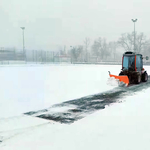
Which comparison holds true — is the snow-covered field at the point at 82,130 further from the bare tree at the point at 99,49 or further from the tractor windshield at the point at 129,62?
the bare tree at the point at 99,49

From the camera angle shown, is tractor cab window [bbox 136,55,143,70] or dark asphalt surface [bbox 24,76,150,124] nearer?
dark asphalt surface [bbox 24,76,150,124]

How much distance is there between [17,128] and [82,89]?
725cm

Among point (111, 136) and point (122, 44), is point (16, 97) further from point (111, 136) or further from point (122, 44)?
point (122, 44)

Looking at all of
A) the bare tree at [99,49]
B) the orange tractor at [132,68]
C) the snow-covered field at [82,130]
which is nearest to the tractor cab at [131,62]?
the orange tractor at [132,68]

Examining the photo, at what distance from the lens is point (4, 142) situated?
16.4 ft

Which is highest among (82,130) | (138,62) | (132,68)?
(138,62)

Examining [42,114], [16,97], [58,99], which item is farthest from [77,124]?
[16,97]

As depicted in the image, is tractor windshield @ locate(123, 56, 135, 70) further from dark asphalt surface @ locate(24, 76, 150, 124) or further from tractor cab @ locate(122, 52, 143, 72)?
dark asphalt surface @ locate(24, 76, 150, 124)

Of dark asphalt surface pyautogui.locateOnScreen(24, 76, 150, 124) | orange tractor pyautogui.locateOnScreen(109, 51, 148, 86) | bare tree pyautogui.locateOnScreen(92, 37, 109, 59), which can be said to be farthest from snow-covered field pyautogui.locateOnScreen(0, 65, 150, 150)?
bare tree pyautogui.locateOnScreen(92, 37, 109, 59)

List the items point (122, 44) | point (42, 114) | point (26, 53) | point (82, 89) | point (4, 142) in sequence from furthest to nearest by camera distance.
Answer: point (122, 44)
point (26, 53)
point (82, 89)
point (42, 114)
point (4, 142)

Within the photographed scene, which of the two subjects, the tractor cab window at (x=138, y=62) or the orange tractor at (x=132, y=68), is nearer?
the orange tractor at (x=132, y=68)

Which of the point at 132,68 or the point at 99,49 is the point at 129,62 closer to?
the point at 132,68

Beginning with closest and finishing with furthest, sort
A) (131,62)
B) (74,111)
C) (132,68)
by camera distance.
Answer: (74,111) < (132,68) < (131,62)

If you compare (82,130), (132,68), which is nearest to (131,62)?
(132,68)
